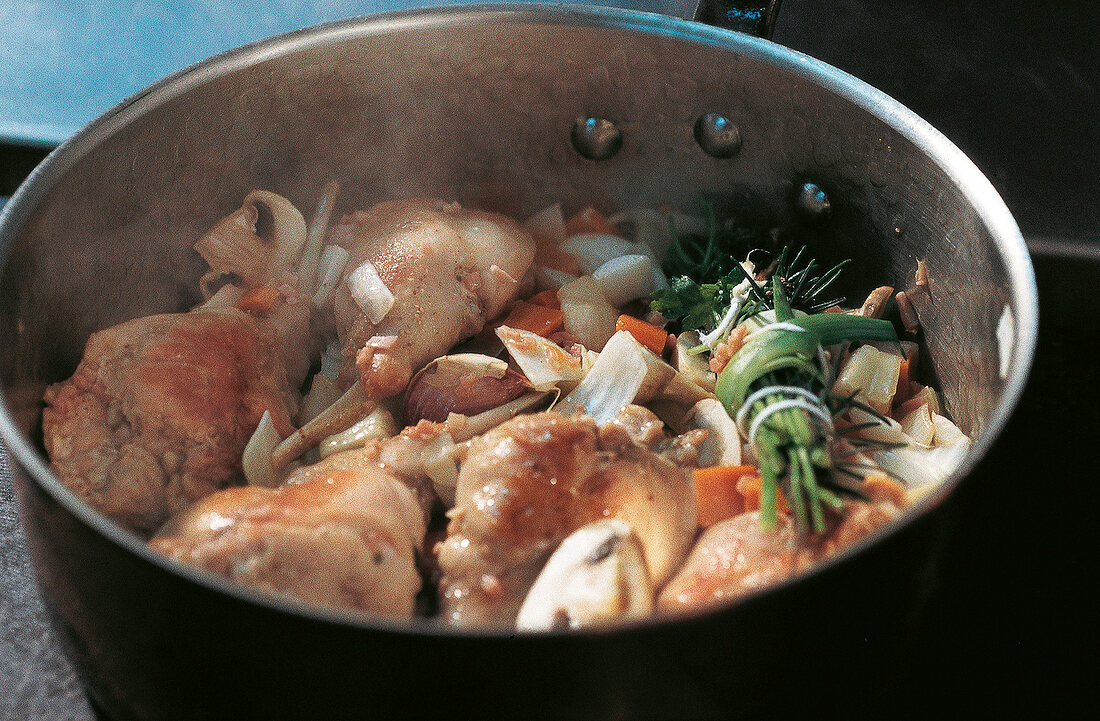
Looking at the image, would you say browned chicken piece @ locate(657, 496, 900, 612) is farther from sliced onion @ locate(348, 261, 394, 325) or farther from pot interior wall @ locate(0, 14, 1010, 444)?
sliced onion @ locate(348, 261, 394, 325)

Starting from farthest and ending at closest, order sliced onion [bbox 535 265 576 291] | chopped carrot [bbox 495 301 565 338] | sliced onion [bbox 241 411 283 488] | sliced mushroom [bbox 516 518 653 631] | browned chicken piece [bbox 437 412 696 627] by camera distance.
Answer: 1. sliced onion [bbox 535 265 576 291]
2. chopped carrot [bbox 495 301 565 338]
3. sliced onion [bbox 241 411 283 488]
4. browned chicken piece [bbox 437 412 696 627]
5. sliced mushroom [bbox 516 518 653 631]

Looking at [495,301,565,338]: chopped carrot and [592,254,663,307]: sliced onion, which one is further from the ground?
[592,254,663,307]: sliced onion

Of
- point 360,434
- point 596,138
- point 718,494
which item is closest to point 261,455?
point 360,434

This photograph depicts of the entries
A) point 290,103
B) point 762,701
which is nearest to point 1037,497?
point 762,701

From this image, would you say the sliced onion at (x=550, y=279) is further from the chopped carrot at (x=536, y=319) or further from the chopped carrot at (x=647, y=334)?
the chopped carrot at (x=647, y=334)

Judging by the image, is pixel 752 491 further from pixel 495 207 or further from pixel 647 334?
pixel 495 207

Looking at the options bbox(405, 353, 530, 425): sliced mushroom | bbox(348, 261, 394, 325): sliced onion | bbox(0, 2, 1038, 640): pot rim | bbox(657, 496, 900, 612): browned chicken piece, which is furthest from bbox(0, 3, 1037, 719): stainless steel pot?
bbox(405, 353, 530, 425): sliced mushroom

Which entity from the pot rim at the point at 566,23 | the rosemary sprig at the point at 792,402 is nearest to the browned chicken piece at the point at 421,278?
the pot rim at the point at 566,23

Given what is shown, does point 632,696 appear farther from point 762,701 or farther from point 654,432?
point 654,432
